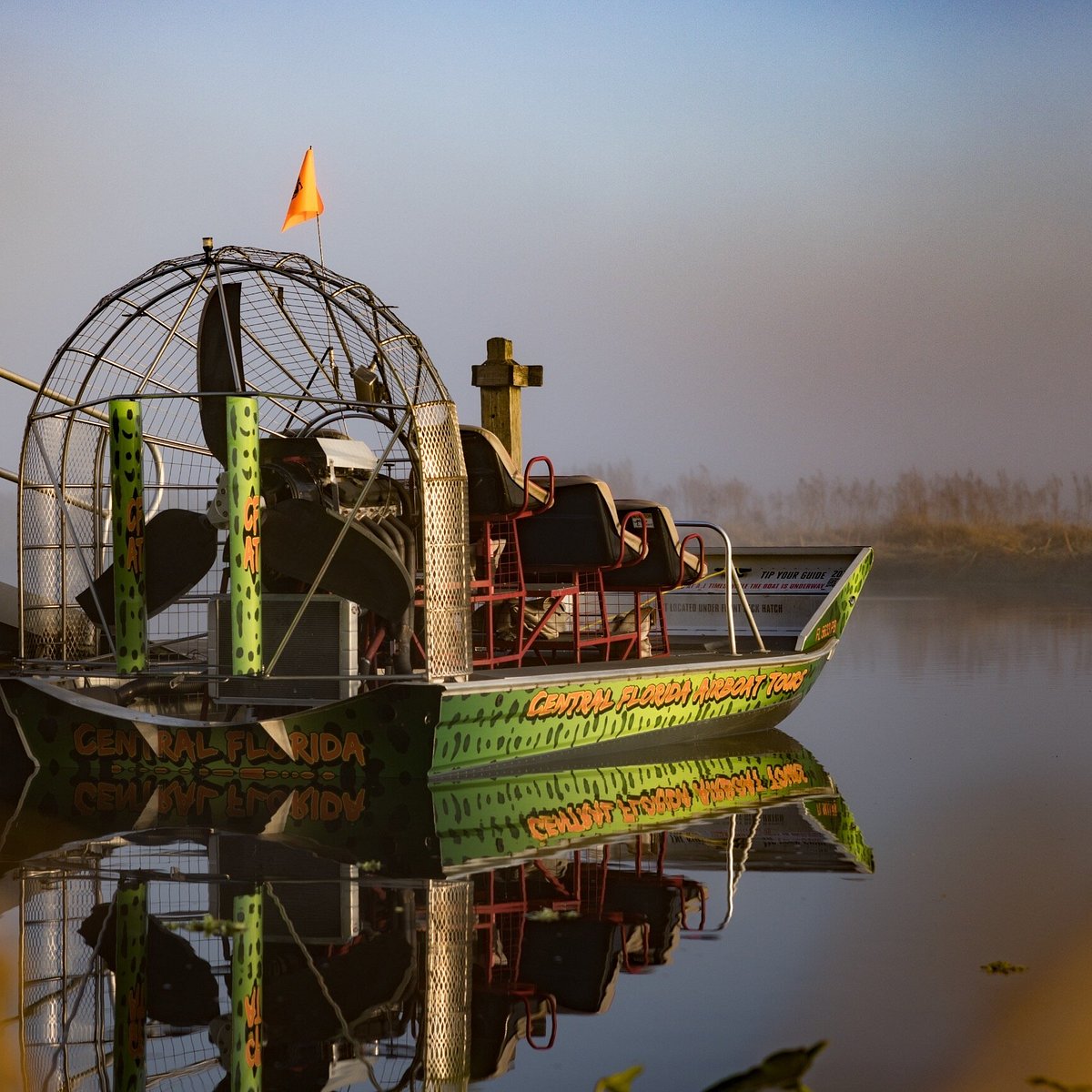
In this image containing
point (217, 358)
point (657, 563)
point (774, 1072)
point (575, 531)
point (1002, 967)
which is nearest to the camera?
point (774, 1072)

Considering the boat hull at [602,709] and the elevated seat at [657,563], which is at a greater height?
the elevated seat at [657,563]

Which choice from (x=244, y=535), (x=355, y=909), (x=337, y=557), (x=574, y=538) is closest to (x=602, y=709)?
(x=574, y=538)

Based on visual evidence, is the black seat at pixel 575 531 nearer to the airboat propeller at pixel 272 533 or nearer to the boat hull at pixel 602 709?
the boat hull at pixel 602 709

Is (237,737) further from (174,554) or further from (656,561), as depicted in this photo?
(656,561)

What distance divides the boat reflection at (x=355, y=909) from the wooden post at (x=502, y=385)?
4.29 meters

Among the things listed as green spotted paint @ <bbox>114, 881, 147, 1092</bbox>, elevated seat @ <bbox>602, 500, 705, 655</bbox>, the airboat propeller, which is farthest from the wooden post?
green spotted paint @ <bbox>114, 881, 147, 1092</bbox>

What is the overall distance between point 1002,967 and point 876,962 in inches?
15.9

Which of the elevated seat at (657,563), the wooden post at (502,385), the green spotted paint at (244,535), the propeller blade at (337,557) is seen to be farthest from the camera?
the wooden post at (502,385)

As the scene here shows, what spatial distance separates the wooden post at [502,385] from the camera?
13.2 metres

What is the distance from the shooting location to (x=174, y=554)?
925 centimetres

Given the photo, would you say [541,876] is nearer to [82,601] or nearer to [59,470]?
[82,601]

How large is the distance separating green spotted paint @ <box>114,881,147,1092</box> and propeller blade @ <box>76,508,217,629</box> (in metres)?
3.12

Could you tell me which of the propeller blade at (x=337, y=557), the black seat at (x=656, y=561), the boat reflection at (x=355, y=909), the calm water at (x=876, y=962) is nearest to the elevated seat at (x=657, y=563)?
the black seat at (x=656, y=561)

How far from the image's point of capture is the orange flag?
11.5 m
